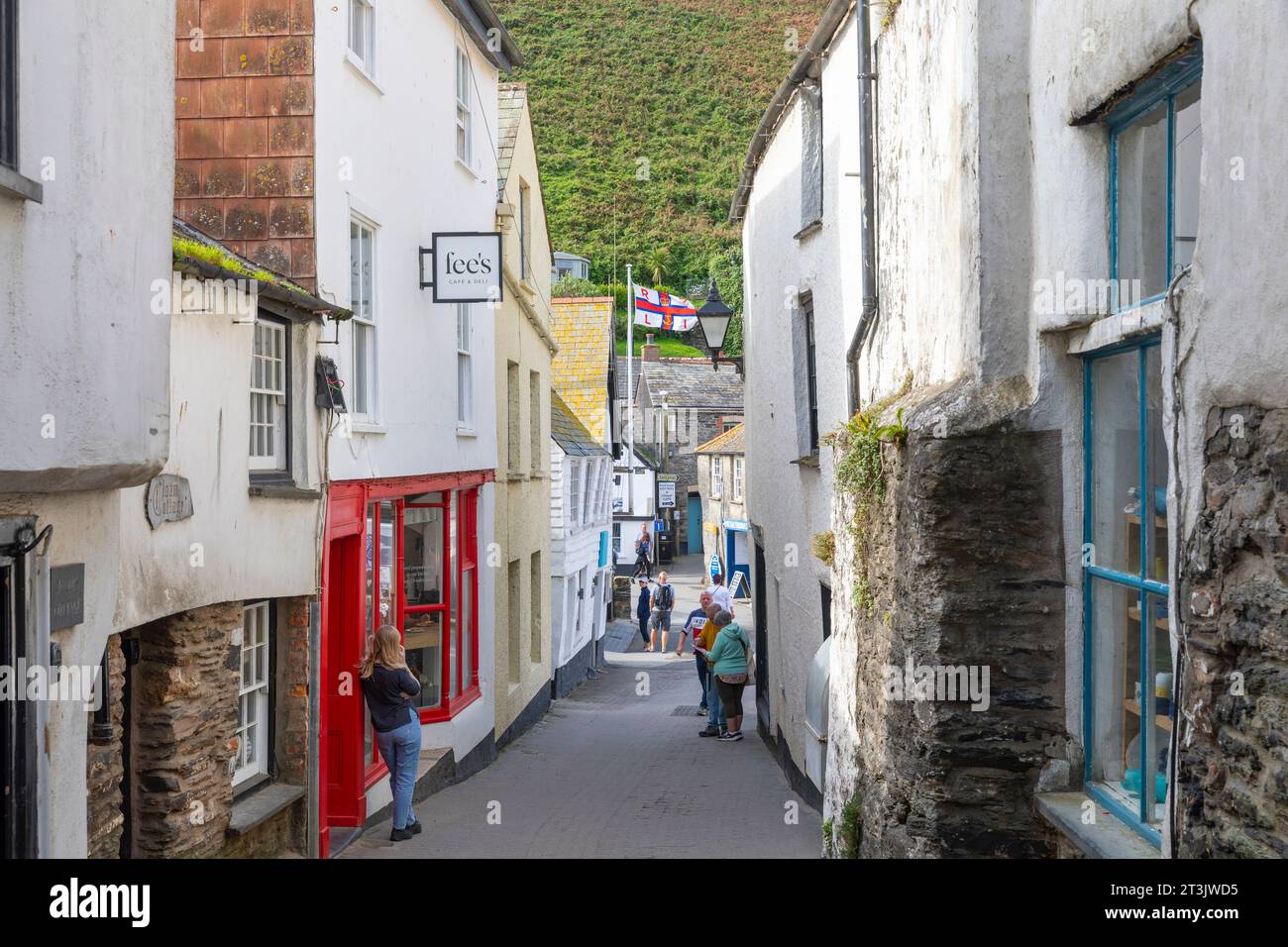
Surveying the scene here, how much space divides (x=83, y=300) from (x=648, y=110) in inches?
3543

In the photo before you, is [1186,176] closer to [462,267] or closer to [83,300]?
[83,300]

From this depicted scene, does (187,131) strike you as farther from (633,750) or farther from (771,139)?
(633,750)

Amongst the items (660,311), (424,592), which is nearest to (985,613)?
(424,592)

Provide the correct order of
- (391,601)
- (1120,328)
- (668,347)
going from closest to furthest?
1. (1120,328)
2. (391,601)
3. (668,347)

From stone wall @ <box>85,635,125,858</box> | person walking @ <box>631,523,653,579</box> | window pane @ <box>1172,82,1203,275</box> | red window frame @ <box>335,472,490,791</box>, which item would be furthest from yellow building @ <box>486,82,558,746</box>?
person walking @ <box>631,523,653,579</box>

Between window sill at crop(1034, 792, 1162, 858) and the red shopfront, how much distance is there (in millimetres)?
5929

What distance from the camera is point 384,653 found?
400 inches

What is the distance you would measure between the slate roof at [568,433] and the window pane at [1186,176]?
66.2 feet

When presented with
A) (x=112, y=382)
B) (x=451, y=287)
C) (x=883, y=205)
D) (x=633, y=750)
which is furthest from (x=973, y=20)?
(x=633, y=750)

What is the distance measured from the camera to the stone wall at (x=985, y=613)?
5531mm

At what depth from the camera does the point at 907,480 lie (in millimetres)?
5902

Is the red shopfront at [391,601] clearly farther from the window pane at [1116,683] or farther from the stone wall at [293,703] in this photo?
the window pane at [1116,683]

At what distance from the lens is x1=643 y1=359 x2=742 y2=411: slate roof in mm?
55344

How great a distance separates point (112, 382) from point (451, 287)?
7.06 meters
